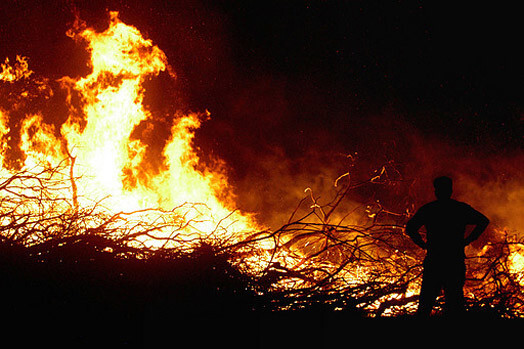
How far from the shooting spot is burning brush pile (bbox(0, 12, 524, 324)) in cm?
384

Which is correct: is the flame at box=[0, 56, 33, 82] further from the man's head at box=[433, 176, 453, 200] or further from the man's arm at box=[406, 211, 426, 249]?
the man's head at box=[433, 176, 453, 200]

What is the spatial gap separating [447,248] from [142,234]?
11.0 ft

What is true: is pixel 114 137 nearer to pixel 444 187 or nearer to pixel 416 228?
pixel 416 228

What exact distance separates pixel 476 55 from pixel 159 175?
7.93m

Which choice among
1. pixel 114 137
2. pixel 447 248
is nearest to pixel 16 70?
pixel 114 137

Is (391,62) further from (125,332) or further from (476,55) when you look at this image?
(125,332)

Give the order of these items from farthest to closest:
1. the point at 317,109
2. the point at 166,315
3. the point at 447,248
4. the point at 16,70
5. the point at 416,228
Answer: the point at 317,109, the point at 16,70, the point at 416,228, the point at 447,248, the point at 166,315

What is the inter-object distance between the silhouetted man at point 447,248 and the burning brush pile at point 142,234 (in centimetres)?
62

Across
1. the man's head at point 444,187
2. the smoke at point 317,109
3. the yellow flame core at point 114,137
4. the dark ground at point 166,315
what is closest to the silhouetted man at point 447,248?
the man's head at point 444,187

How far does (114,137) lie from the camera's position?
23.5 feet

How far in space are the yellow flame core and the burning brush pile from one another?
24 mm

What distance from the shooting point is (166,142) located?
8844mm

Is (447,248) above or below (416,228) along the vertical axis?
below

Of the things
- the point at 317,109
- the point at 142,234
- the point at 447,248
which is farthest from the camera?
the point at 317,109
